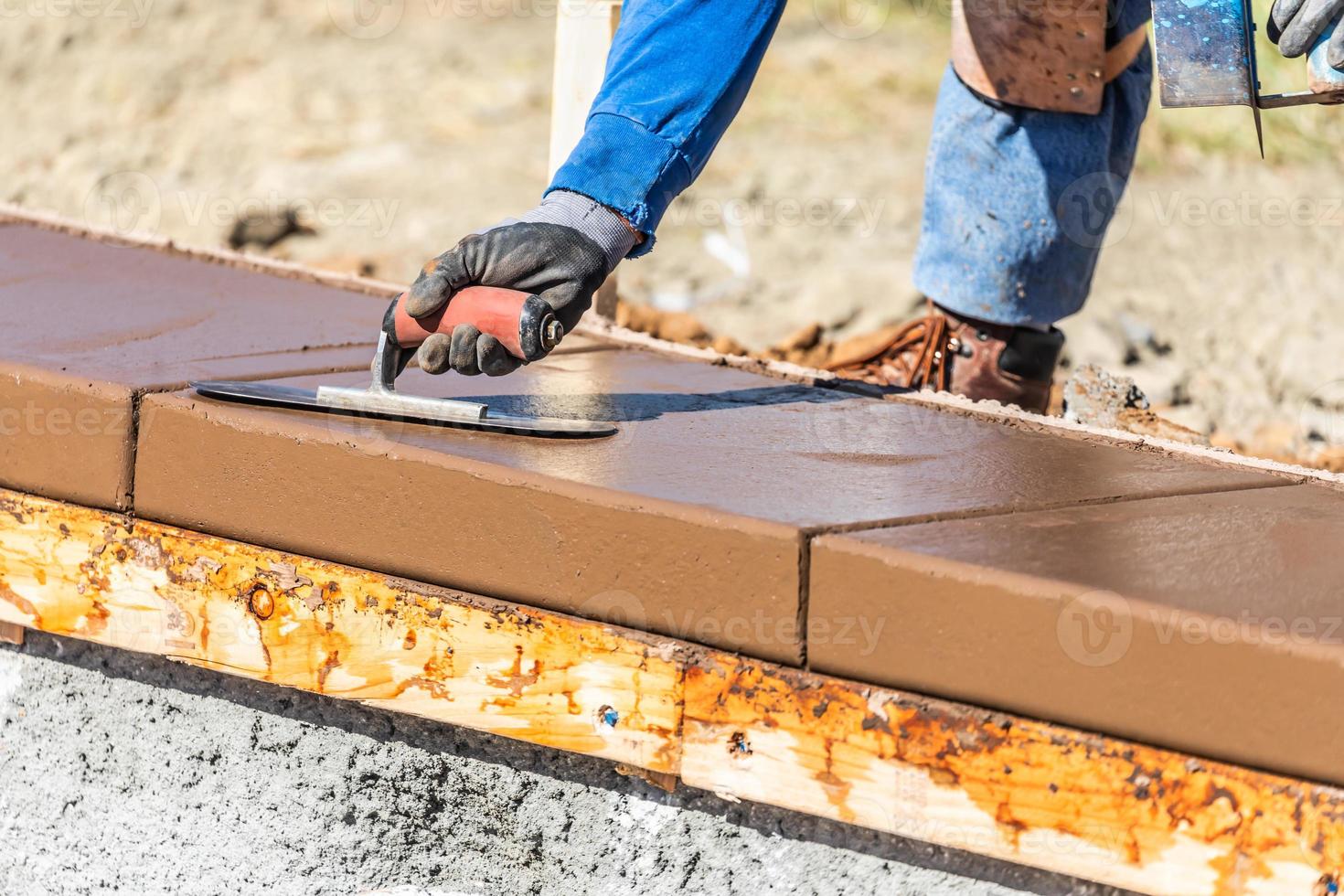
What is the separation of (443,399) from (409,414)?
63mm

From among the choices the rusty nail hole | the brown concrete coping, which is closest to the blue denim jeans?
the brown concrete coping

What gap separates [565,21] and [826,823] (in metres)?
1.76

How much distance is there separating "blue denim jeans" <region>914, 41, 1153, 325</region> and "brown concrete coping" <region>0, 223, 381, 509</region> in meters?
1.12

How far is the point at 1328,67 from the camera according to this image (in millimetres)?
1812

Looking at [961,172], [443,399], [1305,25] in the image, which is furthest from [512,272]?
[961,172]

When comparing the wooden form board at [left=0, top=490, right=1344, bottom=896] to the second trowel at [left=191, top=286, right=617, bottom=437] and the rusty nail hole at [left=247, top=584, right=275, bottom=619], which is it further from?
the second trowel at [left=191, top=286, right=617, bottom=437]

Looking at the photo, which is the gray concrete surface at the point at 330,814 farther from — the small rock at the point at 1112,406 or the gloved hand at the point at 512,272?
the small rock at the point at 1112,406

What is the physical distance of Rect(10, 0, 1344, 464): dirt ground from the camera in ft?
14.7

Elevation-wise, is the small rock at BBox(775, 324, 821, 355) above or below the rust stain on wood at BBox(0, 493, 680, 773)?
above

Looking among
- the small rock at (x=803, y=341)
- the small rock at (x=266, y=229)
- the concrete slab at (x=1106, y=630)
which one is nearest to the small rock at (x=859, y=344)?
the small rock at (x=803, y=341)

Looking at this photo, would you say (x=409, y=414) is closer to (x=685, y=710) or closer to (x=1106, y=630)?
(x=685, y=710)

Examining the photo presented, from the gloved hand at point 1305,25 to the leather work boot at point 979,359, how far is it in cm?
98

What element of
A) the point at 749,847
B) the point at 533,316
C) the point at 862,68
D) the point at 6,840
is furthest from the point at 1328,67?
the point at 862,68

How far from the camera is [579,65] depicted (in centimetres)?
278
